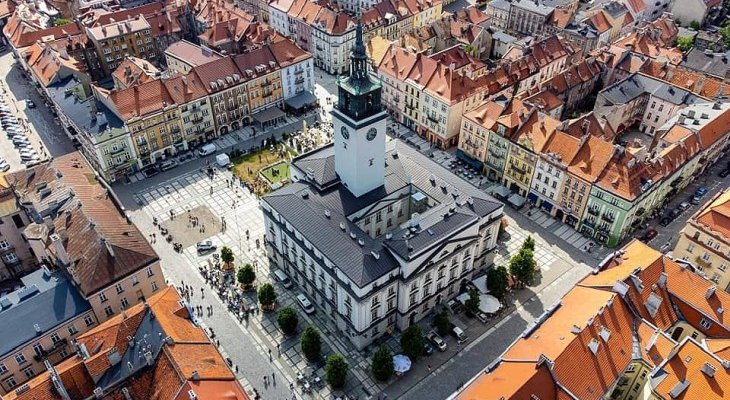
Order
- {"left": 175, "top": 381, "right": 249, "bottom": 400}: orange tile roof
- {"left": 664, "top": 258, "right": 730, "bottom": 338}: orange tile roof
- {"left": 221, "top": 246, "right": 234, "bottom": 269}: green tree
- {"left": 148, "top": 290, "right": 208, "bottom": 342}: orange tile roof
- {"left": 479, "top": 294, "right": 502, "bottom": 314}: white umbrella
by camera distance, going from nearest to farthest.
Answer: {"left": 175, "top": 381, "right": 249, "bottom": 400}: orange tile roof, {"left": 148, "top": 290, "right": 208, "bottom": 342}: orange tile roof, {"left": 664, "top": 258, "right": 730, "bottom": 338}: orange tile roof, {"left": 479, "top": 294, "right": 502, "bottom": 314}: white umbrella, {"left": 221, "top": 246, "right": 234, "bottom": 269}: green tree

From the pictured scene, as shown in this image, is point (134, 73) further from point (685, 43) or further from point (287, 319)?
point (685, 43)

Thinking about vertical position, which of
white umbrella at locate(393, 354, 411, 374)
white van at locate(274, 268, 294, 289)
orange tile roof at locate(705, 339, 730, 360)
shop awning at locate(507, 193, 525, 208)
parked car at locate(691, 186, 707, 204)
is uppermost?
orange tile roof at locate(705, 339, 730, 360)

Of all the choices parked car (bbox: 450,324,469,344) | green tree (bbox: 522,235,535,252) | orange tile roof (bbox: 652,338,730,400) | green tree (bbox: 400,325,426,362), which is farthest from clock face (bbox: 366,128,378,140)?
orange tile roof (bbox: 652,338,730,400)

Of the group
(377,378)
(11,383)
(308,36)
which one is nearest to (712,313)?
(377,378)

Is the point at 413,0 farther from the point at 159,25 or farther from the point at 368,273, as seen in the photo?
the point at 368,273

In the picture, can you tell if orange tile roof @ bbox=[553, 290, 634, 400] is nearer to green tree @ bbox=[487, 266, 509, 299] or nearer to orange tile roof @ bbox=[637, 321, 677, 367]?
orange tile roof @ bbox=[637, 321, 677, 367]

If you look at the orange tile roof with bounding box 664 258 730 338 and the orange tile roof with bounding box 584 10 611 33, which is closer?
the orange tile roof with bounding box 664 258 730 338

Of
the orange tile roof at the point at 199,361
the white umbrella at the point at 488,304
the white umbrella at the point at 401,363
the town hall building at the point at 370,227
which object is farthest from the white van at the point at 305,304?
the white umbrella at the point at 488,304
